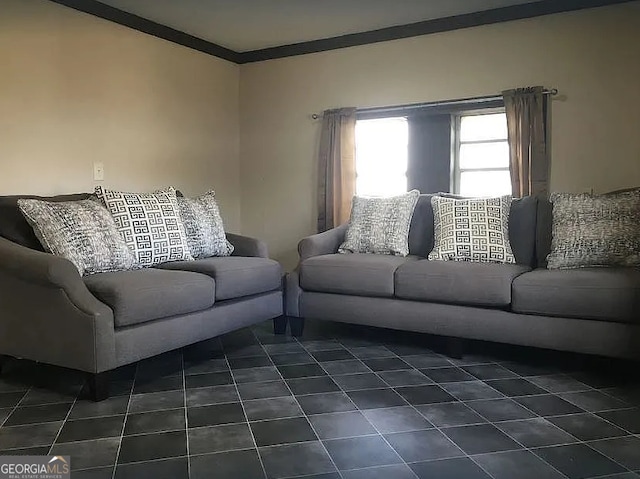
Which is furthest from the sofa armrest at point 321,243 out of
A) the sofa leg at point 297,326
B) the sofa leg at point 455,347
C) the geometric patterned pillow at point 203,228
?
the sofa leg at point 455,347

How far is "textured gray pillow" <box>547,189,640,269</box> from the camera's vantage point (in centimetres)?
314

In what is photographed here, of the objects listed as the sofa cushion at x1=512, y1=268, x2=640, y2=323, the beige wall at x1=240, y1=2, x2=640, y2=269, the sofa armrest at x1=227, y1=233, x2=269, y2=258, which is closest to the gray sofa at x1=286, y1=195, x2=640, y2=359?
the sofa cushion at x1=512, y1=268, x2=640, y2=323

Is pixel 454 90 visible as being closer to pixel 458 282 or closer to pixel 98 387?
pixel 458 282

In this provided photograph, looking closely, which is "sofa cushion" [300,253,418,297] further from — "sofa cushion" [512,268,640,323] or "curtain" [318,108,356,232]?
"curtain" [318,108,356,232]

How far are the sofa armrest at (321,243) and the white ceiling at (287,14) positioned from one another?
5.16 ft

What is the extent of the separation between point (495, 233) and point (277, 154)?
2.35m

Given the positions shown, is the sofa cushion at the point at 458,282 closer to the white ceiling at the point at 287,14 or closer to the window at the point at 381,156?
the window at the point at 381,156

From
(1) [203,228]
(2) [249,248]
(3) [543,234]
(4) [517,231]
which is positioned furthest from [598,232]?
(1) [203,228]

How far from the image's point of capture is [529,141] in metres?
3.96

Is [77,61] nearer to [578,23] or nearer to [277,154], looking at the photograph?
[277,154]

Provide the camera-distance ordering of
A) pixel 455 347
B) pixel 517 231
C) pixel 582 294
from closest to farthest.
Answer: pixel 582 294, pixel 455 347, pixel 517 231

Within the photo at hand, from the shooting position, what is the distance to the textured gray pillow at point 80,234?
2816 millimetres

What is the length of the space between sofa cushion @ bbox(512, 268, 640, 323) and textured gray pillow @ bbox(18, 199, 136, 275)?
83.8 inches

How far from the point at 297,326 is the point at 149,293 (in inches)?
50.2
